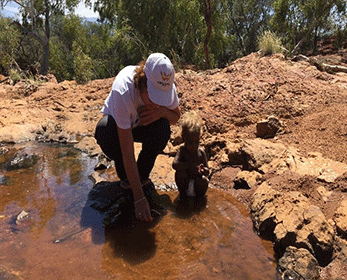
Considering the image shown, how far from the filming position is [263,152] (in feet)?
10.7

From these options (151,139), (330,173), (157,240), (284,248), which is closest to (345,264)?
(284,248)

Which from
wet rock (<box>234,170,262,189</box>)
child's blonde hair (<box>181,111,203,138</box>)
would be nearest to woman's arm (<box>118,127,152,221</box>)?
child's blonde hair (<box>181,111,203,138</box>)

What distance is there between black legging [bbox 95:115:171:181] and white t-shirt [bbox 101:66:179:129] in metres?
0.19

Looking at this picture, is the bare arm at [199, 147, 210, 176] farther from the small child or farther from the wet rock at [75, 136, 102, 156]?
the wet rock at [75, 136, 102, 156]

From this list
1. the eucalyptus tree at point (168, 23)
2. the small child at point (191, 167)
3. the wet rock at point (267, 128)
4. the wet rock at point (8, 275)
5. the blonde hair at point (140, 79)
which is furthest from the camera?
the eucalyptus tree at point (168, 23)

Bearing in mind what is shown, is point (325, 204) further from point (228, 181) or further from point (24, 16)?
point (24, 16)

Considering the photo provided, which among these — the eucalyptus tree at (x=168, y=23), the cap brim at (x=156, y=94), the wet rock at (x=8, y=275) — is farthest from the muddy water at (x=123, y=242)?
the eucalyptus tree at (x=168, y=23)

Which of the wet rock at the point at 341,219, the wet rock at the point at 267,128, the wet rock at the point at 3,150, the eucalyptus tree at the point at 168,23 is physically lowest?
the wet rock at the point at 3,150

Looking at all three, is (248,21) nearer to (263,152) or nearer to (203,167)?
(263,152)

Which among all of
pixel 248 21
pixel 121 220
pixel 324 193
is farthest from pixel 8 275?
pixel 248 21

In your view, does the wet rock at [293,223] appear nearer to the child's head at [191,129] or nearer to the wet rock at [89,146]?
the child's head at [191,129]

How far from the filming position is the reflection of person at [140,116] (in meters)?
2.17

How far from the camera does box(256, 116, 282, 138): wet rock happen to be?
3.68 m

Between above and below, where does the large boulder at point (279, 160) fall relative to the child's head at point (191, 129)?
below
